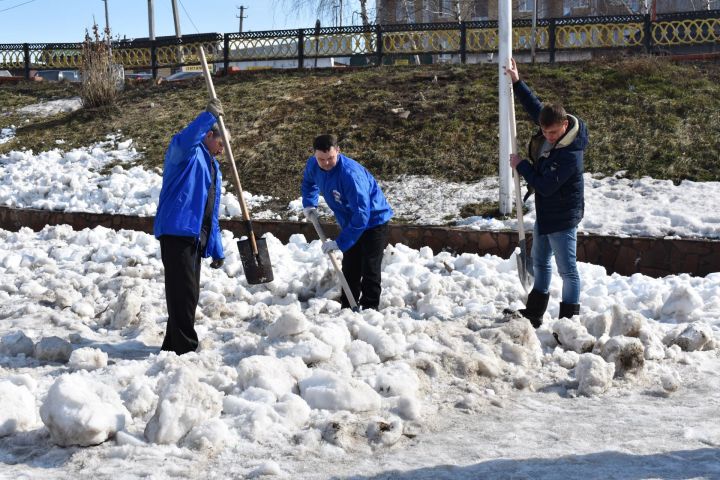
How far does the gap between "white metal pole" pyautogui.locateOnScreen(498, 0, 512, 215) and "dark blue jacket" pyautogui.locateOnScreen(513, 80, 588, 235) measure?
3320 mm

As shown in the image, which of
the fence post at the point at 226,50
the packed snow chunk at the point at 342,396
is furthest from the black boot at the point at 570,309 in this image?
the fence post at the point at 226,50

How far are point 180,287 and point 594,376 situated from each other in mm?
2291

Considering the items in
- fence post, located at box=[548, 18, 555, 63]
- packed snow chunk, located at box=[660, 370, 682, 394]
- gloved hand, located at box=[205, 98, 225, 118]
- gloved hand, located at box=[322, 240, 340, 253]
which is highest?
fence post, located at box=[548, 18, 555, 63]

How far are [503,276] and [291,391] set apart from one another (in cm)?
287

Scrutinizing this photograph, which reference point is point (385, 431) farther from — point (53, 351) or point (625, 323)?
point (53, 351)

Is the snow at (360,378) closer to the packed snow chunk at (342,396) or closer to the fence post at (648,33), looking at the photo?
the packed snow chunk at (342,396)

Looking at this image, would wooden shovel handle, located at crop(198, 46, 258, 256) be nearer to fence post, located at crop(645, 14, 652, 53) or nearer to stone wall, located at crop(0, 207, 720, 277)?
stone wall, located at crop(0, 207, 720, 277)

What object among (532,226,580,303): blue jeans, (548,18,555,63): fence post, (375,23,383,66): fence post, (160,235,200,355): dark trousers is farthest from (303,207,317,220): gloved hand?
(375,23,383,66): fence post

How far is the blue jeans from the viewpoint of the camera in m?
A: 5.29

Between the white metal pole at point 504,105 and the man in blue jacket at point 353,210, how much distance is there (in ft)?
10.4

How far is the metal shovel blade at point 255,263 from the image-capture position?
579 centimetres

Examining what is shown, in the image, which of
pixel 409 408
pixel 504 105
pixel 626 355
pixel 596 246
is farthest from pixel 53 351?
pixel 504 105

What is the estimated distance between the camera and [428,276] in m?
6.44

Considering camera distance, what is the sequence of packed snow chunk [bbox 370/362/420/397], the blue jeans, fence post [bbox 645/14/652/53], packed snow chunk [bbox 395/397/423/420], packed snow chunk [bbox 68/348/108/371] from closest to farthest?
packed snow chunk [bbox 395/397/423/420] < packed snow chunk [bbox 370/362/420/397] < packed snow chunk [bbox 68/348/108/371] < the blue jeans < fence post [bbox 645/14/652/53]
